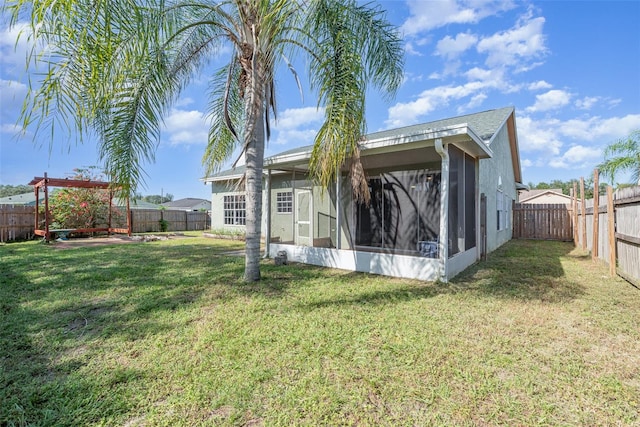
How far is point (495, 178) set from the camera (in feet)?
35.7

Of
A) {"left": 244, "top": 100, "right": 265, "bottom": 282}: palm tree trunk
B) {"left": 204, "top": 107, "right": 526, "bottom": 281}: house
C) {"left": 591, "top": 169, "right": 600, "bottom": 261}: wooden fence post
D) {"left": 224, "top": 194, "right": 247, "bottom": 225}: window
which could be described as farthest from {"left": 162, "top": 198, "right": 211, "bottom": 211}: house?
{"left": 591, "top": 169, "right": 600, "bottom": 261}: wooden fence post

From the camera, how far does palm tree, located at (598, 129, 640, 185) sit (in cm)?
1300

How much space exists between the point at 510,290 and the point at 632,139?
13725 mm

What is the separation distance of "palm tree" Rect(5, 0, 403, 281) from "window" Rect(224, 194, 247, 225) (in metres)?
8.17

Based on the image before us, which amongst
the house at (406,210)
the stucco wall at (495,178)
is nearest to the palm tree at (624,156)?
the stucco wall at (495,178)

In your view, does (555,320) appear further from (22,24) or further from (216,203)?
(216,203)

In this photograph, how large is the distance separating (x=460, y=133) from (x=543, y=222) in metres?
12.5

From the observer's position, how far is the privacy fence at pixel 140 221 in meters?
13.8

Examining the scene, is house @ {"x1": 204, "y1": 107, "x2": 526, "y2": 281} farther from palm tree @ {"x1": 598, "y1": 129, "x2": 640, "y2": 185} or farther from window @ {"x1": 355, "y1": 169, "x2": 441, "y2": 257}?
palm tree @ {"x1": 598, "y1": 129, "x2": 640, "y2": 185}

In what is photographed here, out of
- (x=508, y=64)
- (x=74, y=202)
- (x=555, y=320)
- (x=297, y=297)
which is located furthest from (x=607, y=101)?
(x=74, y=202)

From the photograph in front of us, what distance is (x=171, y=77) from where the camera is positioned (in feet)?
19.1

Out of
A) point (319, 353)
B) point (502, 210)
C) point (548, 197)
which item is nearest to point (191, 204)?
point (502, 210)

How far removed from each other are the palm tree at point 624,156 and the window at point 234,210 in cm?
1737

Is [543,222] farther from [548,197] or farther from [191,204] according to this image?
[191,204]
